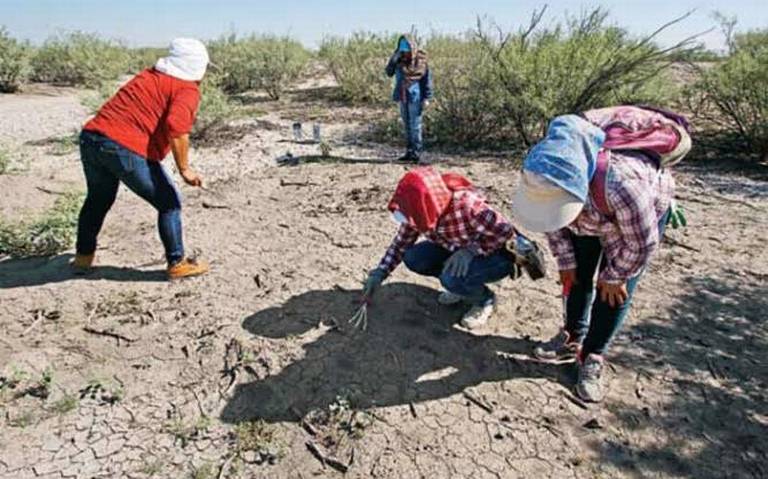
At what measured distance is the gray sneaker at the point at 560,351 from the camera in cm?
282

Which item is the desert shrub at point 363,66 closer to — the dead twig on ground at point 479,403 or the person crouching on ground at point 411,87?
the person crouching on ground at point 411,87

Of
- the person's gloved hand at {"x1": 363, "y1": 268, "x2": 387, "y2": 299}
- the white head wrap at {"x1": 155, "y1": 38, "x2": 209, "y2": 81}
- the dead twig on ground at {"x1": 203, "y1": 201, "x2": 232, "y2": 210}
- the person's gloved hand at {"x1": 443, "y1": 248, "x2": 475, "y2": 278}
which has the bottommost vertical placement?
the dead twig on ground at {"x1": 203, "y1": 201, "x2": 232, "y2": 210}

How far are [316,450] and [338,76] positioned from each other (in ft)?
35.4

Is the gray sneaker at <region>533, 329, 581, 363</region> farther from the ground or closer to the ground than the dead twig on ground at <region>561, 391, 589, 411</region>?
farther from the ground

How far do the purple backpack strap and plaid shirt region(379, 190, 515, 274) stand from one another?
743 millimetres

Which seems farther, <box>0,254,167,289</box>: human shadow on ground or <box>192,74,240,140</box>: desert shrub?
<box>192,74,240,140</box>: desert shrub

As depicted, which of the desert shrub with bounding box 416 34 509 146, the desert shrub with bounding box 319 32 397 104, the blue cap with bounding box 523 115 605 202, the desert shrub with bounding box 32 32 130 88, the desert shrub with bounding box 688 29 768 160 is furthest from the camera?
the desert shrub with bounding box 32 32 130 88

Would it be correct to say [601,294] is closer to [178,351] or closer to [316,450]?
[316,450]

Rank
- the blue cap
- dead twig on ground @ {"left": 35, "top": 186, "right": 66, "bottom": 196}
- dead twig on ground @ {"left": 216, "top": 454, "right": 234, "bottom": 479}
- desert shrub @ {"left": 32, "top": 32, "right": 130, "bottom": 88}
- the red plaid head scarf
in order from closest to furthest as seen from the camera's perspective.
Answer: the blue cap, dead twig on ground @ {"left": 216, "top": 454, "right": 234, "bottom": 479}, the red plaid head scarf, dead twig on ground @ {"left": 35, "top": 186, "right": 66, "bottom": 196}, desert shrub @ {"left": 32, "top": 32, "right": 130, "bottom": 88}

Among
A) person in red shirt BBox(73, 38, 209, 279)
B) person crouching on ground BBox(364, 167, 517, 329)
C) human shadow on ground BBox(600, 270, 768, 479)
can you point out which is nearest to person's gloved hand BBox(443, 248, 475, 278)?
person crouching on ground BBox(364, 167, 517, 329)

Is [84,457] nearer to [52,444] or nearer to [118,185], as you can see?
[52,444]

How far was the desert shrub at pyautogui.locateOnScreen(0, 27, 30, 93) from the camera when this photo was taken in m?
11.8

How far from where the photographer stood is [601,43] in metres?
6.54

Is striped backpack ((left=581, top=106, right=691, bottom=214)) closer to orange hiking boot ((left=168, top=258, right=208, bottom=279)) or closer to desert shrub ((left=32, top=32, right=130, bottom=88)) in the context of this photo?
orange hiking boot ((left=168, top=258, right=208, bottom=279))
